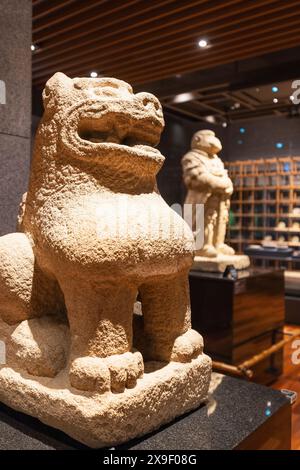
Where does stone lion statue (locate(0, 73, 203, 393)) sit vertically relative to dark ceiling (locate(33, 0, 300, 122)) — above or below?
below

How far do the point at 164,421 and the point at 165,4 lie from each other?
2608 millimetres

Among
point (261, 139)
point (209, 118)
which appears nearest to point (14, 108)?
point (209, 118)

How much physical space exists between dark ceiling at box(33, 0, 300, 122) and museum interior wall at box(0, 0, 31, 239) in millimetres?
1077

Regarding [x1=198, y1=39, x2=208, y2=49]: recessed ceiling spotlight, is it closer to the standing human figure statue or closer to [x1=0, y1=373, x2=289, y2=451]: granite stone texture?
the standing human figure statue

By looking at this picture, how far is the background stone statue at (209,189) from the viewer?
3648 millimetres

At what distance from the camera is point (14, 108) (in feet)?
6.46

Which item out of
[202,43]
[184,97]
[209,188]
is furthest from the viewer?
[184,97]

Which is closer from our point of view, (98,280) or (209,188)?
(98,280)

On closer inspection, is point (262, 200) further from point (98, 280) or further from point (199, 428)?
point (98, 280)

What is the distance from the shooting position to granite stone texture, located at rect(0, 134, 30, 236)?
1.94m

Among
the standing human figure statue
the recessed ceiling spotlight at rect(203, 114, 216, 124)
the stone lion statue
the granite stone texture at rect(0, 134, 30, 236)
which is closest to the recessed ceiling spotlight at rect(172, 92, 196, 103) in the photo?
the recessed ceiling spotlight at rect(203, 114, 216, 124)

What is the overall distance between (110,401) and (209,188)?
2.77 meters

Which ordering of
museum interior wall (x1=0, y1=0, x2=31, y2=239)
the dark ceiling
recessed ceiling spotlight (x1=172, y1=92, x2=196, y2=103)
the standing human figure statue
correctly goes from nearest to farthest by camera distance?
museum interior wall (x1=0, y1=0, x2=31, y2=239), the dark ceiling, the standing human figure statue, recessed ceiling spotlight (x1=172, y1=92, x2=196, y2=103)
